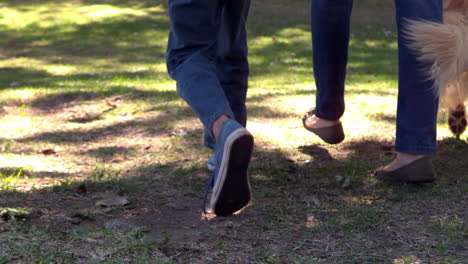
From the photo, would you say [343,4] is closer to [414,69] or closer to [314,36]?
[314,36]

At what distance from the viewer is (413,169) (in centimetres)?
273

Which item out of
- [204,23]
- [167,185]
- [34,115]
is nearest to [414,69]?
[204,23]

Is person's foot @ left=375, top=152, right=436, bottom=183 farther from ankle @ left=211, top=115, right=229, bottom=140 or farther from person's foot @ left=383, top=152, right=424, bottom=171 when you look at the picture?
ankle @ left=211, top=115, right=229, bottom=140

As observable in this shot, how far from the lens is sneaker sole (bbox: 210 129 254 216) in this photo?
7.02 feet

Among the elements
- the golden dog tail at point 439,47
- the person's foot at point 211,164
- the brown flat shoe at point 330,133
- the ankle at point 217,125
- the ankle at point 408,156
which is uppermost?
the golden dog tail at point 439,47

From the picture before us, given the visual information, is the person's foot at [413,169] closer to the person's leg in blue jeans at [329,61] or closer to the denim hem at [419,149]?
the denim hem at [419,149]

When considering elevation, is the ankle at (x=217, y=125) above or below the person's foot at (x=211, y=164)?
above

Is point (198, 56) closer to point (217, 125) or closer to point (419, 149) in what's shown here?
point (217, 125)

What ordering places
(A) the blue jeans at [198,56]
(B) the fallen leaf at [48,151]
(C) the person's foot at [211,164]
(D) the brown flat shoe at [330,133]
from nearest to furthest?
(A) the blue jeans at [198,56] → (C) the person's foot at [211,164] → (D) the brown flat shoe at [330,133] → (B) the fallen leaf at [48,151]

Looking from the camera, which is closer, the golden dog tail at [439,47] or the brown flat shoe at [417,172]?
the golden dog tail at [439,47]

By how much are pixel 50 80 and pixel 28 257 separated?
4281mm

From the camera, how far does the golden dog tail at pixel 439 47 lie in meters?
2.59

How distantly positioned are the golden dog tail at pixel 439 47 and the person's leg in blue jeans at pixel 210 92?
81 centimetres

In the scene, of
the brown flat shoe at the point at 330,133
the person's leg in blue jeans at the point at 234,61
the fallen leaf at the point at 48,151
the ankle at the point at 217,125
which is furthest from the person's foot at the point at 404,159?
the fallen leaf at the point at 48,151
